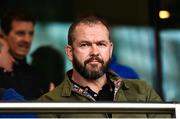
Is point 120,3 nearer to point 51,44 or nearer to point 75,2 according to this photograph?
point 75,2

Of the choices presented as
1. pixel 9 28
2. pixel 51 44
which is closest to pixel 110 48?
pixel 9 28

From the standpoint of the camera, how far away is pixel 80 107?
3.15 m

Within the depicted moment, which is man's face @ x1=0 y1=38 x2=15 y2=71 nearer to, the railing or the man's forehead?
the man's forehead

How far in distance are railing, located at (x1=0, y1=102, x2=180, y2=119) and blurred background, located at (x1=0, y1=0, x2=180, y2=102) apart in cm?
297

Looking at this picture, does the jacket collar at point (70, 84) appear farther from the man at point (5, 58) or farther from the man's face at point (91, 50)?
the man at point (5, 58)

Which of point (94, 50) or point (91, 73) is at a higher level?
point (94, 50)

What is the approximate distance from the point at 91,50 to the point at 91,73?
0.14 metres

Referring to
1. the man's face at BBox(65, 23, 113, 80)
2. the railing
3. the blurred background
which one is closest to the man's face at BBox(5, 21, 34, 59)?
the blurred background

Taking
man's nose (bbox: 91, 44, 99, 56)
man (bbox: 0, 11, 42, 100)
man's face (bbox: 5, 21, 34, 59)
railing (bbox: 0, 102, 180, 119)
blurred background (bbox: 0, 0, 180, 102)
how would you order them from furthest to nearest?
1. blurred background (bbox: 0, 0, 180, 102)
2. man's face (bbox: 5, 21, 34, 59)
3. man (bbox: 0, 11, 42, 100)
4. man's nose (bbox: 91, 44, 99, 56)
5. railing (bbox: 0, 102, 180, 119)

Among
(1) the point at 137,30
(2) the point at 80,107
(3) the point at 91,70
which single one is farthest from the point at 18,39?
(2) the point at 80,107

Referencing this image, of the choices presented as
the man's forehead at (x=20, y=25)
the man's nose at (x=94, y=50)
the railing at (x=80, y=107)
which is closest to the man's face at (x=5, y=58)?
the man's forehead at (x=20, y=25)

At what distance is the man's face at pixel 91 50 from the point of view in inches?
143

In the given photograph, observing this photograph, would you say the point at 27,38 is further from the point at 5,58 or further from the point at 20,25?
the point at 5,58

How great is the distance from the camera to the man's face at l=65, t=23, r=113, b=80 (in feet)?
11.9
